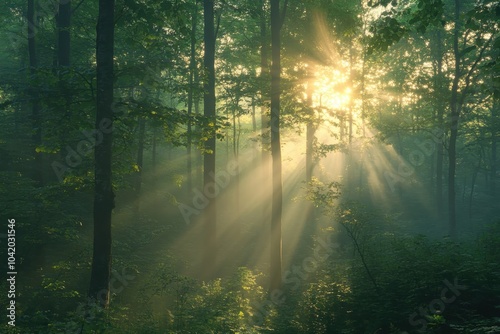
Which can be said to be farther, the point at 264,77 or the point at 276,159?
the point at 264,77

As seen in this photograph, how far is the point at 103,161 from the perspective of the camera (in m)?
7.62

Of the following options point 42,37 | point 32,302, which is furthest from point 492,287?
point 42,37

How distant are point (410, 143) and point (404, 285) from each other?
130 feet

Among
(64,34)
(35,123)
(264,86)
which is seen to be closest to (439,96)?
(264,86)

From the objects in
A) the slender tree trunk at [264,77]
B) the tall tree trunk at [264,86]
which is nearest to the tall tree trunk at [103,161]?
the tall tree trunk at [264,86]

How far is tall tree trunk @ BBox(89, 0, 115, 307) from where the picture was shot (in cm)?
749

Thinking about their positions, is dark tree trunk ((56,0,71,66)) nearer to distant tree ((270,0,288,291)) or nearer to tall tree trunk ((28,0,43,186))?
tall tree trunk ((28,0,43,186))

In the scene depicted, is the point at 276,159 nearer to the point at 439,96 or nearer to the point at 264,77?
the point at 264,77

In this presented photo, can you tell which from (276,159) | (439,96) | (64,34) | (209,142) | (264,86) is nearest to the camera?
(276,159)

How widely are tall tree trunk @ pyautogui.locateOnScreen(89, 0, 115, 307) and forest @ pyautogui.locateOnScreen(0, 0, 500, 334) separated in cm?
3

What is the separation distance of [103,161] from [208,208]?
6861 mm

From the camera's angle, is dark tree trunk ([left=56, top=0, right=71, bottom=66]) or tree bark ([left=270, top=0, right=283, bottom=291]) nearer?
tree bark ([left=270, top=0, right=283, bottom=291])

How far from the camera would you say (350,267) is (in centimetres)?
1174

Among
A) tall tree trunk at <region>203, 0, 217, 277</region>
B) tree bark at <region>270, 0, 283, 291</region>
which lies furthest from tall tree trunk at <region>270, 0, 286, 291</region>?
tall tree trunk at <region>203, 0, 217, 277</region>
